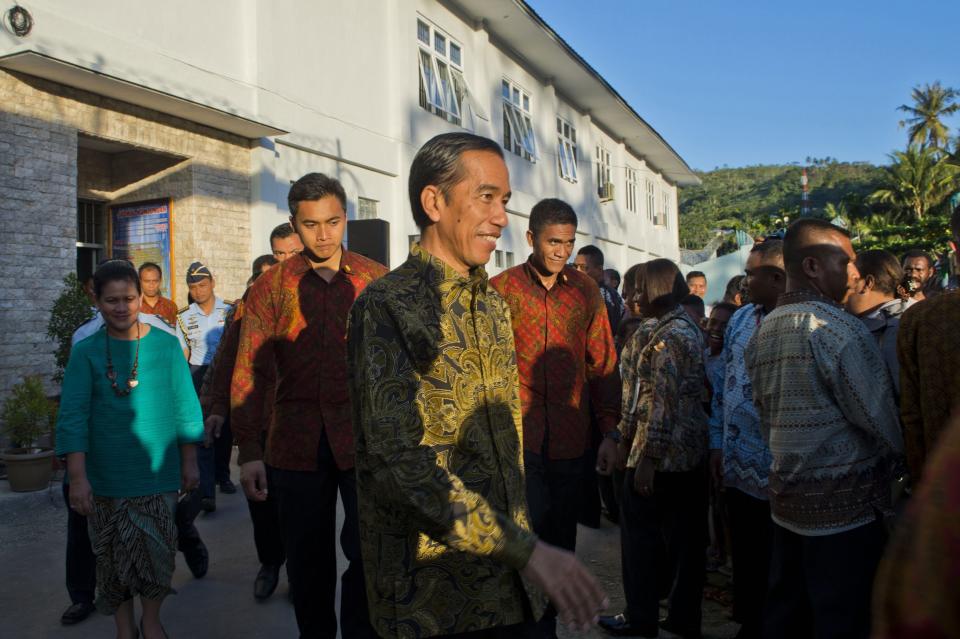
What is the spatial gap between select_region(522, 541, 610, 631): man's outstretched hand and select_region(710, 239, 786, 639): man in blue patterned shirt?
7.30 ft

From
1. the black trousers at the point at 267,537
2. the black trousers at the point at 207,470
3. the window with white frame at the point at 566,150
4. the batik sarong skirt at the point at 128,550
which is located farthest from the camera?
the window with white frame at the point at 566,150

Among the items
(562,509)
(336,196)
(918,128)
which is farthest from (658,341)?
(918,128)

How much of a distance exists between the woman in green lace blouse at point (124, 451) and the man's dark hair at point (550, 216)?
2055mm

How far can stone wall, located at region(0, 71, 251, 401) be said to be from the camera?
305 inches

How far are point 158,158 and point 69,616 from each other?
742 cm

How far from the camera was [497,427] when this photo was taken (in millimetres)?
1831

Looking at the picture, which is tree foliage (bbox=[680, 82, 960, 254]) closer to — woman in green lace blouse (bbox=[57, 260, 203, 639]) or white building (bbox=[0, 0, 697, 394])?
white building (bbox=[0, 0, 697, 394])

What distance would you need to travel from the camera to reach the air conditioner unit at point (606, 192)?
2509 centimetres

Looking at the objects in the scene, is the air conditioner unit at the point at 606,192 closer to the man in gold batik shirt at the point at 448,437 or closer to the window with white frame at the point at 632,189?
the window with white frame at the point at 632,189

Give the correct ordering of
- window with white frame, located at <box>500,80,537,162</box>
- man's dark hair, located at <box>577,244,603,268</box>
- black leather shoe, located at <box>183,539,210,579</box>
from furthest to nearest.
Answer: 1. window with white frame, located at <box>500,80,537,162</box>
2. man's dark hair, located at <box>577,244,603,268</box>
3. black leather shoe, located at <box>183,539,210,579</box>

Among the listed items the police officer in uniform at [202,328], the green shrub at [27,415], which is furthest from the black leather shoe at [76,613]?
the green shrub at [27,415]

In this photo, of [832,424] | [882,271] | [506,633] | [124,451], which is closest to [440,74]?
[882,271]

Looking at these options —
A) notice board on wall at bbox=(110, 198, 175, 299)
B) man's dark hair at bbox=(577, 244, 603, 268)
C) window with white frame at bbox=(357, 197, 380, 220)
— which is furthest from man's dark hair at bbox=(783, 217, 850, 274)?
window with white frame at bbox=(357, 197, 380, 220)

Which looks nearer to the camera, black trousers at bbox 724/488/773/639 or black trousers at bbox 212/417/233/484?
black trousers at bbox 724/488/773/639
